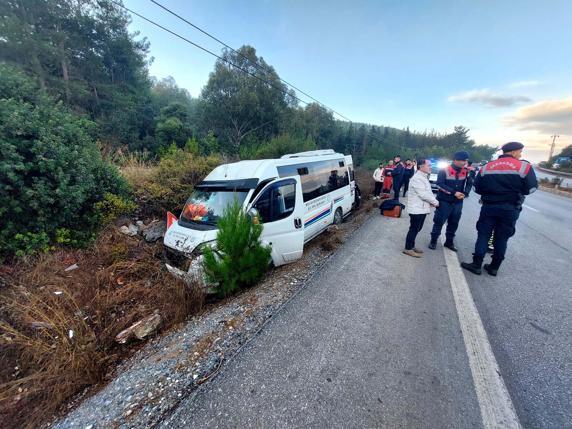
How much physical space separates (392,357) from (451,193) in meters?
3.70

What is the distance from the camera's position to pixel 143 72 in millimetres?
29844

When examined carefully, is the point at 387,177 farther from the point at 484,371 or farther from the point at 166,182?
the point at 484,371

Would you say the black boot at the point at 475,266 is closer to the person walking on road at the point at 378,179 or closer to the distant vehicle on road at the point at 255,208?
the distant vehicle on road at the point at 255,208

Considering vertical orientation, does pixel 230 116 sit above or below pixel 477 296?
above

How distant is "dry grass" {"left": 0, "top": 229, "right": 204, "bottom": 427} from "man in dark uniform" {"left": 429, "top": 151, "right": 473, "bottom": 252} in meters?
4.82

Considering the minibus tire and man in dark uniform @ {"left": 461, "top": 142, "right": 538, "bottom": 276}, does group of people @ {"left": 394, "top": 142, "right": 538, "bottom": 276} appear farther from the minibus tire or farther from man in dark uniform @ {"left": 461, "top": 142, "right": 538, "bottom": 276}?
the minibus tire

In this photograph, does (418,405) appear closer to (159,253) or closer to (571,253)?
(159,253)

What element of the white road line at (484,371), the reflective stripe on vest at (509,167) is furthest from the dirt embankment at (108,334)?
the reflective stripe on vest at (509,167)

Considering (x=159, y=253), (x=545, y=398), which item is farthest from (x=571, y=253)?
(x=159, y=253)

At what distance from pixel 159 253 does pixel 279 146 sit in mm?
16337

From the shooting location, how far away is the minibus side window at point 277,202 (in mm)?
4000

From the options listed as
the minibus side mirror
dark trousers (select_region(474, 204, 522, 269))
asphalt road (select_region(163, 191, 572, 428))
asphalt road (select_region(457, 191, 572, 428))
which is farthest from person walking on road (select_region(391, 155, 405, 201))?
the minibus side mirror

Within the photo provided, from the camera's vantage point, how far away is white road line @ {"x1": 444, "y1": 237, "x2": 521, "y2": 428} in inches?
65.7

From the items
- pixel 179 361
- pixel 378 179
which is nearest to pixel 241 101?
pixel 378 179
